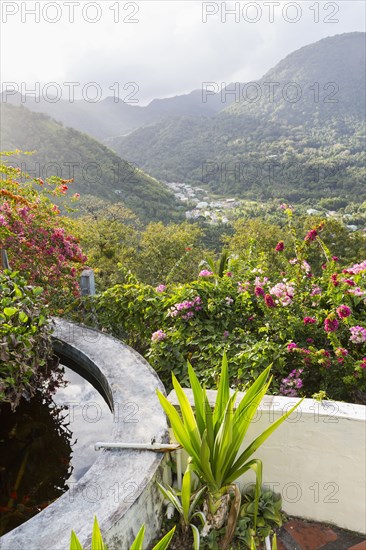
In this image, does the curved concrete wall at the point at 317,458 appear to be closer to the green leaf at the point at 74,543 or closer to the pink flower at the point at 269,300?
the pink flower at the point at 269,300

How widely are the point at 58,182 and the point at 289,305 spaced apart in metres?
4.63

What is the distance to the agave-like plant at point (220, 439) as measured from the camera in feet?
6.05

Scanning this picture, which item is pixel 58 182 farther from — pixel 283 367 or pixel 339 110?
pixel 339 110

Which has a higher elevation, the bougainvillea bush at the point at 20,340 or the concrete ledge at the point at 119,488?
the bougainvillea bush at the point at 20,340

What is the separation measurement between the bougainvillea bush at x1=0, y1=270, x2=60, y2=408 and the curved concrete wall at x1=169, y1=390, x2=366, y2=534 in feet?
3.14

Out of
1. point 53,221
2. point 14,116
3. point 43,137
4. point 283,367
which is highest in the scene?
point 14,116

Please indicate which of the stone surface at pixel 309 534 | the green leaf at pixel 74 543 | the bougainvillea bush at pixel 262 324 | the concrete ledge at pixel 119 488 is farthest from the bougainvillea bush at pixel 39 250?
the green leaf at pixel 74 543

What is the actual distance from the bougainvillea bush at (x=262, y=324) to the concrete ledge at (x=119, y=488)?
0.52 m

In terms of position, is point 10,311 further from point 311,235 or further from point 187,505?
point 311,235

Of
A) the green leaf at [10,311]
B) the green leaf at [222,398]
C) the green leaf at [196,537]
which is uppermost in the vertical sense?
the green leaf at [10,311]

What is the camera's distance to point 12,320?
8.20ft

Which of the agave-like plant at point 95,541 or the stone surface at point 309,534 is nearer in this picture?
the agave-like plant at point 95,541

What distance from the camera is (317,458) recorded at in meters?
2.02

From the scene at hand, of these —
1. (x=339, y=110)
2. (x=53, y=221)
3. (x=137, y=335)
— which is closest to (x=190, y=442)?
(x=137, y=335)
